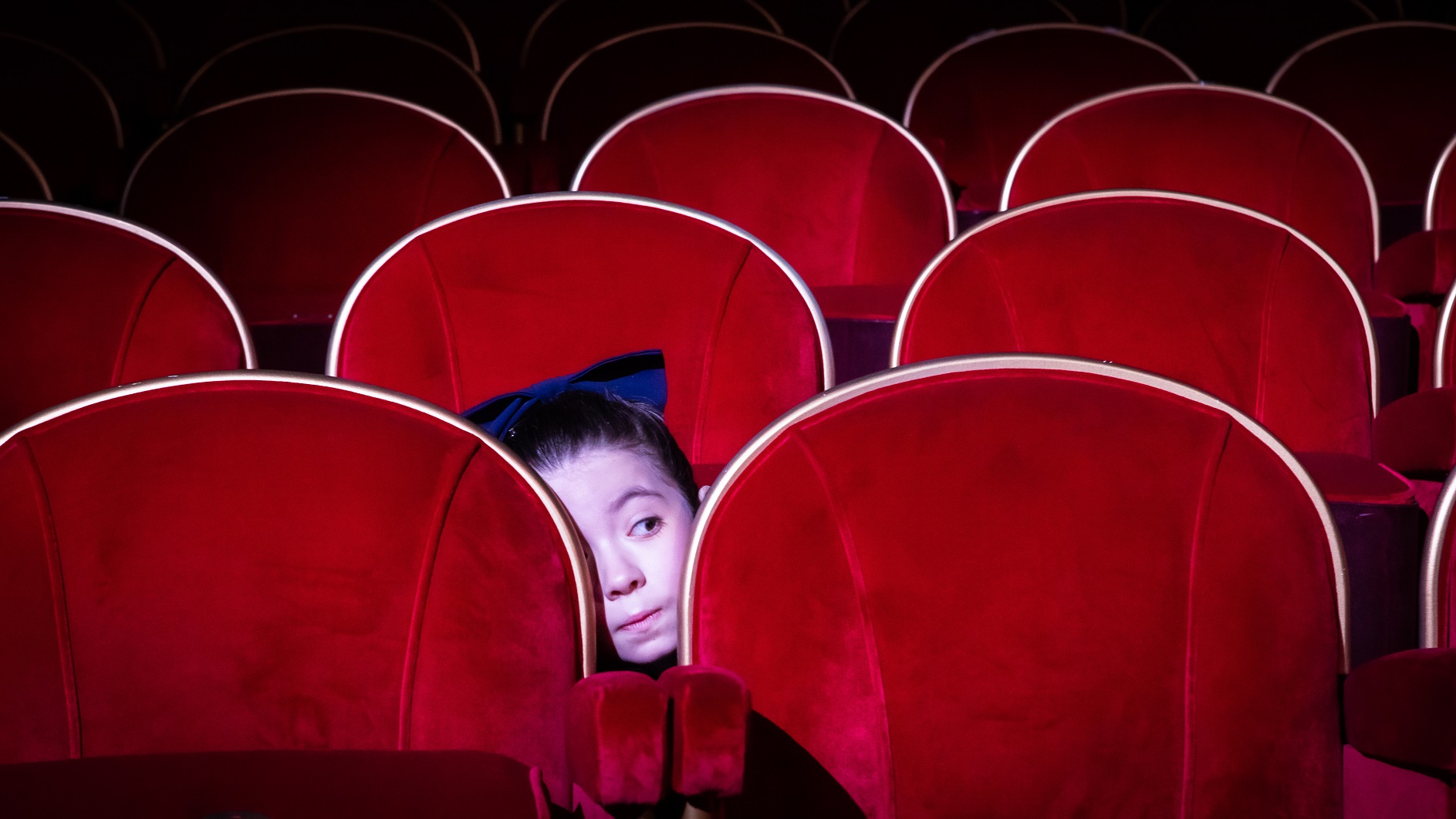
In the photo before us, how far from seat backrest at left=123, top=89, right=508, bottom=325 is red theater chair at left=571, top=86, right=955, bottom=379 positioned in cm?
18

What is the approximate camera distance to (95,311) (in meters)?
0.95

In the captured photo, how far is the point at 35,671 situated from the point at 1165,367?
85 centimetres

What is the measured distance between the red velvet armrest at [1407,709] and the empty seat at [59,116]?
167 centimetres

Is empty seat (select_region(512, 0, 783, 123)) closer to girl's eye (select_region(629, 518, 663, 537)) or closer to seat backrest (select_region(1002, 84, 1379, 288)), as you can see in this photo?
seat backrest (select_region(1002, 84, 1379, 288))

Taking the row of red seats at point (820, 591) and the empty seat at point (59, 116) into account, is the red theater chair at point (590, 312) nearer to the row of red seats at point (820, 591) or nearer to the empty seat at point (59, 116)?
the row of red seats at point (820, 591)

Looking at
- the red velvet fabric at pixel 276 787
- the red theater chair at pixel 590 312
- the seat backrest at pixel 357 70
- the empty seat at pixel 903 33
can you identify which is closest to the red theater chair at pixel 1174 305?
the red theater chair at pixel 590 312

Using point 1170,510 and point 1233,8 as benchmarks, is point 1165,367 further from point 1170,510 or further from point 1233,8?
point 1233,8

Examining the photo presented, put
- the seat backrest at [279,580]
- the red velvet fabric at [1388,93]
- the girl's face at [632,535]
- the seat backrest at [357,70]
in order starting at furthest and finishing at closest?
the seat backrest at [357,70] < the red velvet fabric at [1388,93] < the girl's face at [632,535] < the seat backrest at [279,580]

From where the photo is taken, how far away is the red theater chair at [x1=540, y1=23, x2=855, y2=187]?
176cm

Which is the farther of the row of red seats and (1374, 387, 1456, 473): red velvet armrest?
(1374, 387, 1456, 473): red velvet armrest

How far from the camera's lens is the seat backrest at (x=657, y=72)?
176 centimetres

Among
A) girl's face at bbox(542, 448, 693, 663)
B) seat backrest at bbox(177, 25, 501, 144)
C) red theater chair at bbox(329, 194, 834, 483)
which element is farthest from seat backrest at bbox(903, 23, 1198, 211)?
girl's face at bbox(542, 448, 693, 663)

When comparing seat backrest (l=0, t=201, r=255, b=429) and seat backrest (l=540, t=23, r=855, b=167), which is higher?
seat backrest (l=540, t=23, r=855, b=167)

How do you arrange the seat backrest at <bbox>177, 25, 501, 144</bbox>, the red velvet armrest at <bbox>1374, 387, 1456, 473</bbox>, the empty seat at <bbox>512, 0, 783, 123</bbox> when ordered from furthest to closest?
1. the empty seat at <bbox>512, 0, 783, 123</bbox>
2. the seat backrest at <bbox>177, 25, 501, 144</bbox>
3. the red velvet armrest at <bbox>1374, 387, 1456, 473</bbox>
